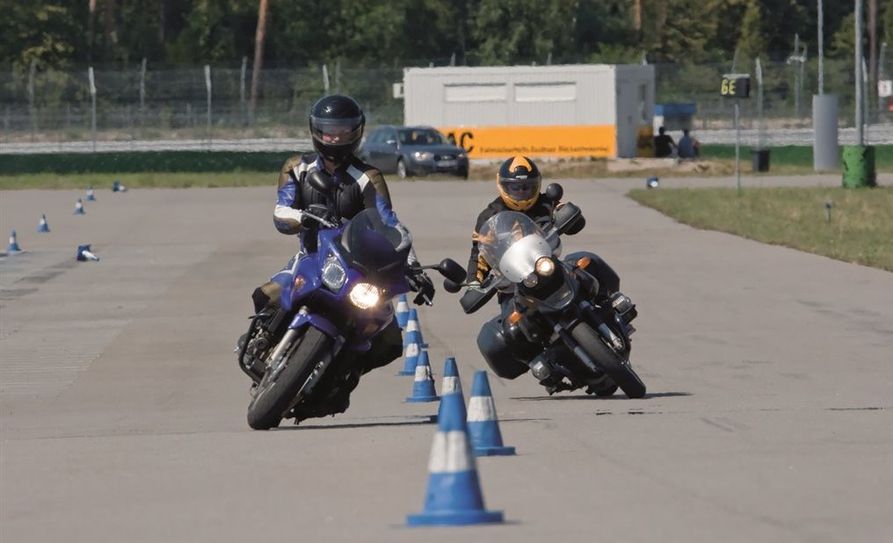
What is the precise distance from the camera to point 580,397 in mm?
12617

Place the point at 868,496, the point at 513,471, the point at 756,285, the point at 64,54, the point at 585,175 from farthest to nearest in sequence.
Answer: the point at 64,54 → the point at 585,175 → the point at 756,285 → the point at 513,471 → the point at 868,496

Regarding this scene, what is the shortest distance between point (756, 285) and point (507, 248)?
9613 mm

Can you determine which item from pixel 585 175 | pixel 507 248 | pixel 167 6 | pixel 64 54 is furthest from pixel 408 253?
pixel 167 6

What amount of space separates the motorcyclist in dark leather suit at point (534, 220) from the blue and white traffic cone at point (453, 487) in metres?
4.87

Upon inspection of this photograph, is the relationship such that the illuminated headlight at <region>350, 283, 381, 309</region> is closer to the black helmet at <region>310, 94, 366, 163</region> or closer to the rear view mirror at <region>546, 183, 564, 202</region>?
the black helmet at <region>310, 94, 366, 163</region>

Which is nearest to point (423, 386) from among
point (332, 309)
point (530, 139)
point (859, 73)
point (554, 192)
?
point (554, 192)

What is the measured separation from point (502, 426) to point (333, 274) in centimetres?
122

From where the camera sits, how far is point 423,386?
12875 mm

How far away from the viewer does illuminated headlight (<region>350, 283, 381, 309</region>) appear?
10211 mm

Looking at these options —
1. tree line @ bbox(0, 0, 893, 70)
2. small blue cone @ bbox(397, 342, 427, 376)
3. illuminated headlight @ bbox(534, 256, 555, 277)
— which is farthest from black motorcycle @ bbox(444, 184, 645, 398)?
tree line @ bbox(0, 0, 893, 70)

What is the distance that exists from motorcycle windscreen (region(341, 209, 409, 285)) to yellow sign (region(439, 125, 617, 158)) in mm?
46881

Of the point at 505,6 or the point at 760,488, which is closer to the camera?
the point at 760,488

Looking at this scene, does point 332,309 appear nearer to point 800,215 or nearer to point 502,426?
point 502,426

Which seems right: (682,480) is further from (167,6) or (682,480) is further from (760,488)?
(167,6)
